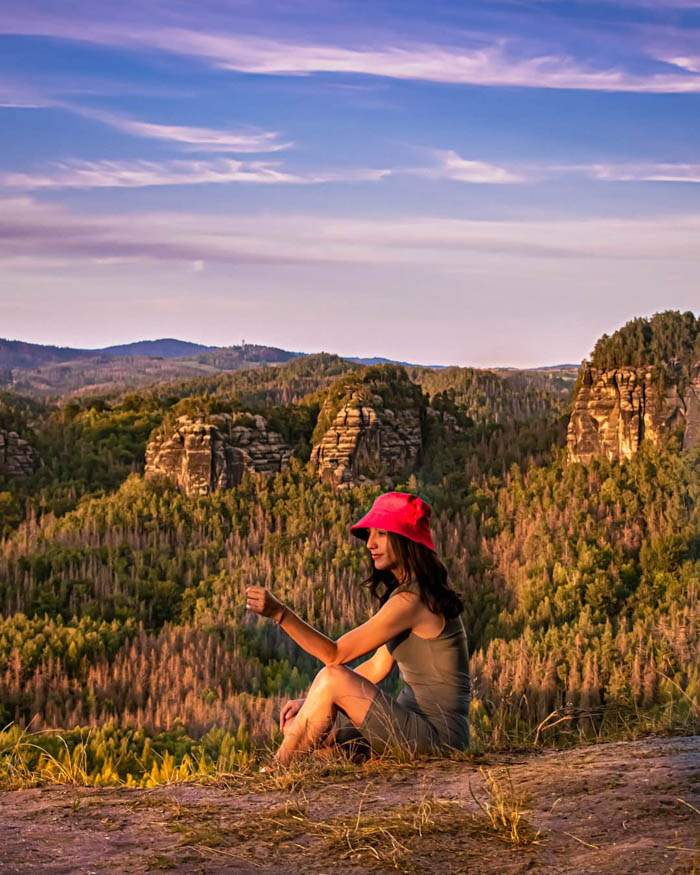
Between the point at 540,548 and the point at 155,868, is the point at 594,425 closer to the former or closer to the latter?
the point at 540,548

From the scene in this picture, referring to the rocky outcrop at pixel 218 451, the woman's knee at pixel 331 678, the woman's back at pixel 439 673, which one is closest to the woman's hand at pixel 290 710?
the woman's knee at pixel 331 678

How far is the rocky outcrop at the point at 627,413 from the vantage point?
109 metres

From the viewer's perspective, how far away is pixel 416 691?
42.4 ft

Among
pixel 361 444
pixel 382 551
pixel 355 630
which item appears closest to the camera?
pixel 355 630

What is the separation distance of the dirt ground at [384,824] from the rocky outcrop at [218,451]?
10786 centimetres

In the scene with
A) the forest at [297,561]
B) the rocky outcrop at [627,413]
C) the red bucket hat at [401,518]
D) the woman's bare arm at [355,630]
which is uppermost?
the rocky outcrop at [627,413]

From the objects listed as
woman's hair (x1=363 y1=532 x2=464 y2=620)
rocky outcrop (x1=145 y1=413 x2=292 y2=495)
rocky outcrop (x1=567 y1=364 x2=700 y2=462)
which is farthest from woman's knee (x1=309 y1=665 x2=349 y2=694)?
rocky outcrop (x1=145 y1=413 x2=292 y2=495)

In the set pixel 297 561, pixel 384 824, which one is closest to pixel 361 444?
pixel 297 561

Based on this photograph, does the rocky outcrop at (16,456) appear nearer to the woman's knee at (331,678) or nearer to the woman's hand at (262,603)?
the woman's knee at (331,678)

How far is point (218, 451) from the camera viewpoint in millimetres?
121875

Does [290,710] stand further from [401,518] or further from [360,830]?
[360,830]

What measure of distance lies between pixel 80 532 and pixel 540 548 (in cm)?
4650

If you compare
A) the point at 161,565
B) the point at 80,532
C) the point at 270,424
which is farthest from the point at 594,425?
the point at 80,532

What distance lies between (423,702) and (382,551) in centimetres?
177
